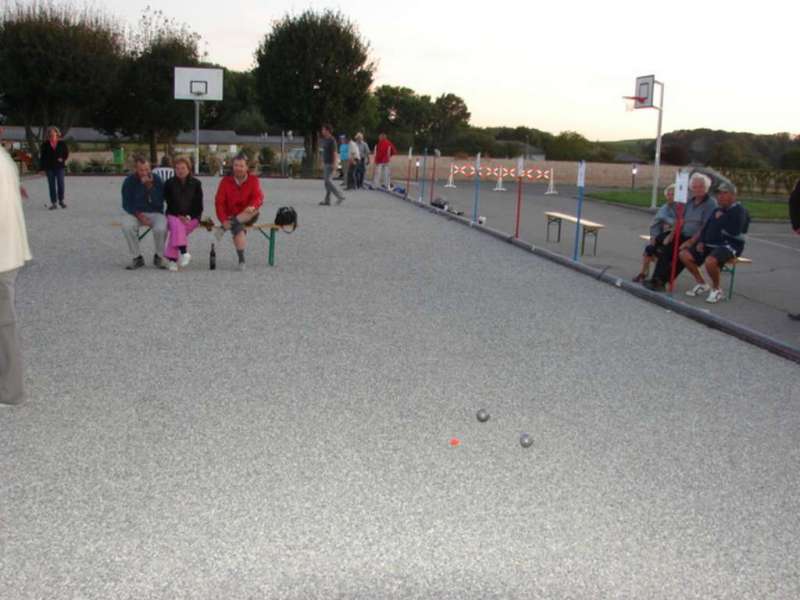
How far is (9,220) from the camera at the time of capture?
6.04 metres

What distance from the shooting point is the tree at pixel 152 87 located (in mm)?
53188

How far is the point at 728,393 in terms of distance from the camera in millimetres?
7188

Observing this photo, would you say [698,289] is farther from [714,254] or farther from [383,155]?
[383,155]

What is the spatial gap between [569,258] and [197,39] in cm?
4600

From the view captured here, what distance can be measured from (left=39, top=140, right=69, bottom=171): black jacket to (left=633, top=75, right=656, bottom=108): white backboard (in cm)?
1578

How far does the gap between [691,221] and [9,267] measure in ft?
27.7

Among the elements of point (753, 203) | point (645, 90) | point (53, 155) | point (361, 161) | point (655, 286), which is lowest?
point (753, 203)

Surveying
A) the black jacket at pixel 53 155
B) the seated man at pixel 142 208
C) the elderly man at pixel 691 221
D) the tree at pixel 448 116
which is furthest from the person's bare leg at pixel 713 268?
the tree at pixel 448 116

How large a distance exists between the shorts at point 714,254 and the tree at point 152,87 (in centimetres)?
4492

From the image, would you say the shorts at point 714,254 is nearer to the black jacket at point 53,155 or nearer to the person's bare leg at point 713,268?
the person's bare leg at point 713,268

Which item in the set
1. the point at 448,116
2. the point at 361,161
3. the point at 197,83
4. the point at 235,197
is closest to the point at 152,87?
the point at 197,83

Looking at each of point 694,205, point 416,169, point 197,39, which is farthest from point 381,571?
point 197,39

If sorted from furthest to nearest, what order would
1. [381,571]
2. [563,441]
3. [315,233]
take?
[315,233], [563,441], [381,571]

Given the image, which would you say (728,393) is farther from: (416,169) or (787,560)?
(416,169)
